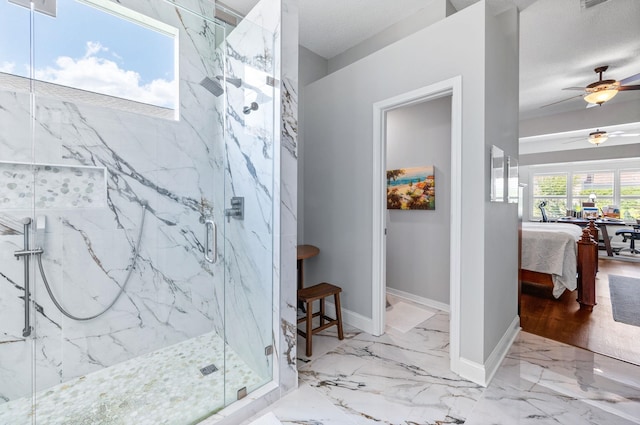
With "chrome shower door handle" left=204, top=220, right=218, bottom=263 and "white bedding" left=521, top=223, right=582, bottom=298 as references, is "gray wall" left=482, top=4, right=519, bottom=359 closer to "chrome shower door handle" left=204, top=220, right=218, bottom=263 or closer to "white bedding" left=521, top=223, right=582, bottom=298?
"white bedding" left=521, top=223, right=582, bottom=298

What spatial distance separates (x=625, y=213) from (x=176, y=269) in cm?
1004

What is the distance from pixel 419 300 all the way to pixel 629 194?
752cm

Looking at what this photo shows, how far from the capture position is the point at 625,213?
7.31 metres

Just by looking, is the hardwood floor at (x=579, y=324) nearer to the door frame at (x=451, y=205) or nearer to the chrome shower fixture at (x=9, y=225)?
the door frame at (x=451, y=205)

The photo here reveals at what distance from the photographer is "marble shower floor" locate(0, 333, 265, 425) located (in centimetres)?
162

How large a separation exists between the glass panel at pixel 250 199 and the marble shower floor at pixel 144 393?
0.26 ft

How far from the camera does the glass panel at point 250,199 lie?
190 centimetres

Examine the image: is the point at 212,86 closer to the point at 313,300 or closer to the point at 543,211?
the point at 313,300

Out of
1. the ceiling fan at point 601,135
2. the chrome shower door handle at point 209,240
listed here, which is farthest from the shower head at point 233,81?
the ceiling fan at point 601,135

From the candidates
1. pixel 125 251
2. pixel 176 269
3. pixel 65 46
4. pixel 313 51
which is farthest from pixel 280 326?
pixel 313 51

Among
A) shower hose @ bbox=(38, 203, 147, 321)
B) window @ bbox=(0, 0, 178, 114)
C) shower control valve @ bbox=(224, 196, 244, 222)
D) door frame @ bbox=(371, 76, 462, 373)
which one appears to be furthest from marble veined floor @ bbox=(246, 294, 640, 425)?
window @ bbox=(0, 0, 178, 114)

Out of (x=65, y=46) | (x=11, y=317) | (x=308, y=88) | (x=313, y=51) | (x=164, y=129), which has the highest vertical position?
(x=313, y=51)

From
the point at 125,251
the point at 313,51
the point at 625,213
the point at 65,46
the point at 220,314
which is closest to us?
the point at 65,46

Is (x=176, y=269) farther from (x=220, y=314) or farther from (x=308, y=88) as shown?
(x=308, y=88)
